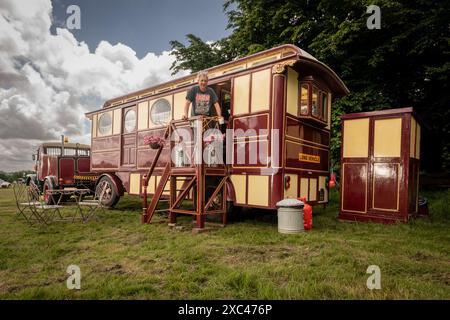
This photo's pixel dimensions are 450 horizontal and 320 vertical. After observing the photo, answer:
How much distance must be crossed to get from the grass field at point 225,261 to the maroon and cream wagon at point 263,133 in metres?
0.80

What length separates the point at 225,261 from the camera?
4.02 metres

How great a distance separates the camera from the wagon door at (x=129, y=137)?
916 cm

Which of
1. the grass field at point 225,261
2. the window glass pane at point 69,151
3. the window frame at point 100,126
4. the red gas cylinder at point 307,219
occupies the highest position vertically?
the window frame at point 100,126

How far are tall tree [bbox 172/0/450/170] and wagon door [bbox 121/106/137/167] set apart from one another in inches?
242

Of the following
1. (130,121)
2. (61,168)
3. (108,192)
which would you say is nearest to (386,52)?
(130,121)

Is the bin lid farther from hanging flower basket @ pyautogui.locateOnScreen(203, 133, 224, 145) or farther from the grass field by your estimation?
hanging flower basket @ pyautogui.locateOnScreen(203, 133, 224, 145)

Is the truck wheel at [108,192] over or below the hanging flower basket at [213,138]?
below

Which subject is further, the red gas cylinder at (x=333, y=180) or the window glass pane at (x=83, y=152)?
the window glass pane at (x=83, y=152)

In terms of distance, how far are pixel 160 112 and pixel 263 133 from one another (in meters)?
3.44

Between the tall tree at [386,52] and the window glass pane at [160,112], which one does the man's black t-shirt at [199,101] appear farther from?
the tall tree at [386,52]

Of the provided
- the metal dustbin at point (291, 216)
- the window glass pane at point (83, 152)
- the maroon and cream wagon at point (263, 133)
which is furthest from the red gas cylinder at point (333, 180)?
the window glass pane at point (83, 152)
